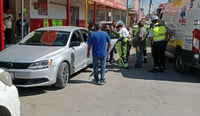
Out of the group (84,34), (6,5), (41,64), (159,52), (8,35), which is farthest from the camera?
(6,5)

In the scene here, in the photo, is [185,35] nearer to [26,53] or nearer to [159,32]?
[159,32]

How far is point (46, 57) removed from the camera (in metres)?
6.06

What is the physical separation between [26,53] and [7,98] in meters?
3.09

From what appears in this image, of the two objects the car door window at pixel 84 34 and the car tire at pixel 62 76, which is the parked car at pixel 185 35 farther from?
the car tire at pixel 62 76

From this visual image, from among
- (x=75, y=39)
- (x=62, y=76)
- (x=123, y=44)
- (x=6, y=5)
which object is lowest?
(x=62, y=76)

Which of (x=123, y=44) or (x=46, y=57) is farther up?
(x=123, y=44)

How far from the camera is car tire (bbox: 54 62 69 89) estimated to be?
6.36 metres

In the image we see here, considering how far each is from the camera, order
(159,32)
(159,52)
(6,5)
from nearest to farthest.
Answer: (159,32) < (159,52) < (6,5)

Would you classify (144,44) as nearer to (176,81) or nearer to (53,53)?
(176,81)

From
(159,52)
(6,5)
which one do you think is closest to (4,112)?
(159,52)

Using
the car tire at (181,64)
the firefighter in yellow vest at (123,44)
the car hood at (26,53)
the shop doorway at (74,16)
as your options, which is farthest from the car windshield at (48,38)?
the shop doorway at (74,16)

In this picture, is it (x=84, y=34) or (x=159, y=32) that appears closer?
(x=84, y=34)

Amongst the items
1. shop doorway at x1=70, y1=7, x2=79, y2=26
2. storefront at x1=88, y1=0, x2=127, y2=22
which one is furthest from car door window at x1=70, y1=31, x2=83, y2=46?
shop doorway at x1=70, y1=7, x2=79, y2=26

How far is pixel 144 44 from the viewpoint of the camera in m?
9.92
